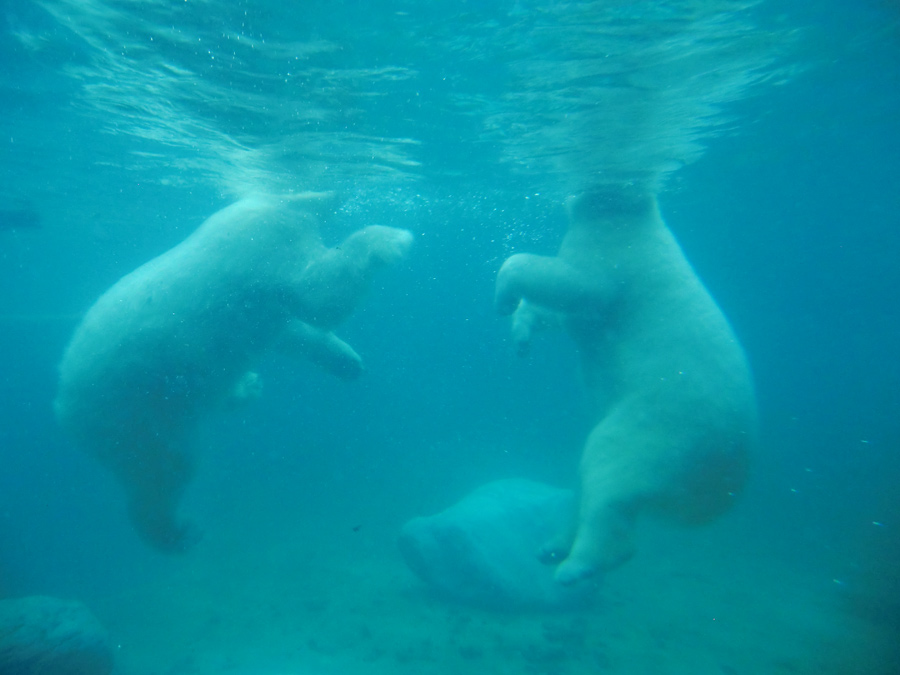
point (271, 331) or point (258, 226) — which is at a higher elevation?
point (258, 226)

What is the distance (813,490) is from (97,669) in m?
20.9

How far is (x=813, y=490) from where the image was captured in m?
17.6

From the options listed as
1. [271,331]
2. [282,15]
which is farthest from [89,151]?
[271,331]

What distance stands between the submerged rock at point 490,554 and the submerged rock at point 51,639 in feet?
15.6

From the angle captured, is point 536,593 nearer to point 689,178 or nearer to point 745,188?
point 689,178

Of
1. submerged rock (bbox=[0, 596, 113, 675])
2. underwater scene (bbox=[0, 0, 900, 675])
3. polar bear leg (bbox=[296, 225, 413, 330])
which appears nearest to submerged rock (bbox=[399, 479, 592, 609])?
underwater scene (bbox=[0, 0, 900, 675])

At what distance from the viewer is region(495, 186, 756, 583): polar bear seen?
3.74 meters

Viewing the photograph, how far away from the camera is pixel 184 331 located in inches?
159

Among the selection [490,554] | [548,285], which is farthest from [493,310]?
[490,554]

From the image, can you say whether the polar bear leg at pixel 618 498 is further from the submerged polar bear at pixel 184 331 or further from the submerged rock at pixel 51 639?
the submerged rock at pixel 51 639

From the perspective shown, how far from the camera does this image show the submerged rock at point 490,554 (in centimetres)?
813

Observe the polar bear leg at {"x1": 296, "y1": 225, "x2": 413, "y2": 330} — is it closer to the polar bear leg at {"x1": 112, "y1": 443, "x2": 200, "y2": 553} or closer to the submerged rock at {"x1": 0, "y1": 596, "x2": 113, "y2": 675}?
the polar bear leg at {"x1": 112, "y1": 443, "x2": 200, "y2": 553}

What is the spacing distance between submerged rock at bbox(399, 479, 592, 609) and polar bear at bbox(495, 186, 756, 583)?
155 inches

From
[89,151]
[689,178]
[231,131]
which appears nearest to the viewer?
[231,131]
